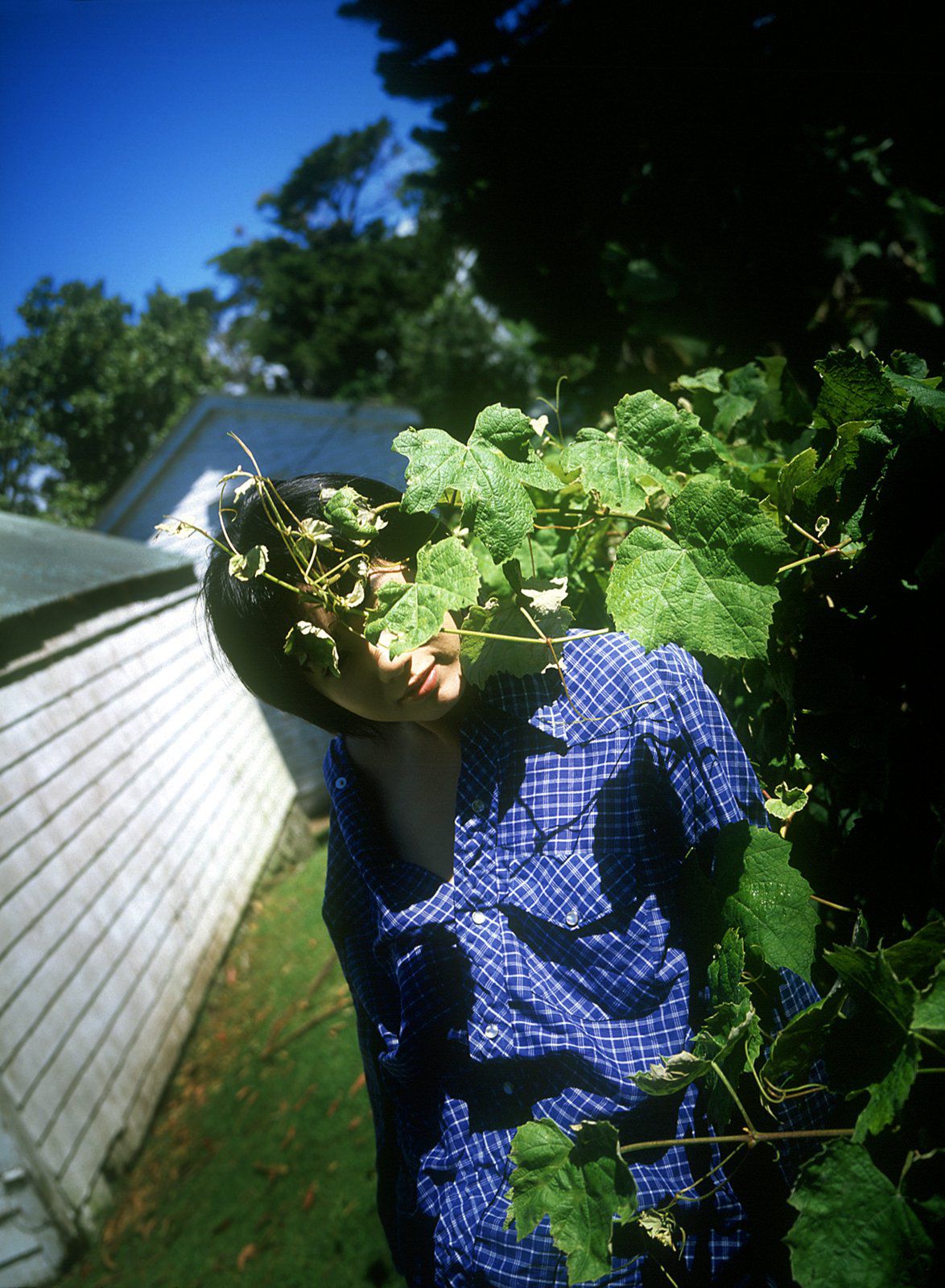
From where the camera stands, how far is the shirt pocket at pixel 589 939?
1.26 m

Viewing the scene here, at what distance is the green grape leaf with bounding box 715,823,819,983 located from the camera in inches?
39.9

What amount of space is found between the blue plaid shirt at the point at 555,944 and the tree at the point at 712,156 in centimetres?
186

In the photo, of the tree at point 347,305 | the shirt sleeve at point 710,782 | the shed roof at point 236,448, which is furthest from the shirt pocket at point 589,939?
the tree at point 347,305

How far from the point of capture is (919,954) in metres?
0.78

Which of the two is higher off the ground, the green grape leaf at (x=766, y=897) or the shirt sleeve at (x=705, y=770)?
the shirt sleeve at (x=705, y=770)

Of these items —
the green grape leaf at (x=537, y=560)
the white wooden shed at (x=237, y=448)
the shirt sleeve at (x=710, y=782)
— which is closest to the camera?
the shirt sleeve at (x=710, y=782)

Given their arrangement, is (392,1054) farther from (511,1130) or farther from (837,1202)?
(837,1202)

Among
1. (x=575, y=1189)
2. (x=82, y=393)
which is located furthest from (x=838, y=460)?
(x=82, y=393)

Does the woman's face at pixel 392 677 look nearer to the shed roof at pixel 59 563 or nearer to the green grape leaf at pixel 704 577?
the green grape leaf at pixel 704 577

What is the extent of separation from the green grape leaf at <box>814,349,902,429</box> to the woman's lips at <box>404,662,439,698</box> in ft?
2.55

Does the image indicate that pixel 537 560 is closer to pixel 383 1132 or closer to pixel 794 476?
pixel 794 476

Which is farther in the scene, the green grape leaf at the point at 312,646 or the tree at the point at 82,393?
the tree at the point at 82,393

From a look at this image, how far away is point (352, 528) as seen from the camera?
109cm

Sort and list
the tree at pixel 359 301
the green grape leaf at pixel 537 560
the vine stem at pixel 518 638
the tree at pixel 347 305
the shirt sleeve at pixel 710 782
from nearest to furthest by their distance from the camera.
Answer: the vine stem at pixel 518 638 < the shirt sleeve at pixel 710 782 < the green grape leaf at pixel 537 560 < the tree at pixel 359 301 < the tree at pixel 347 305
